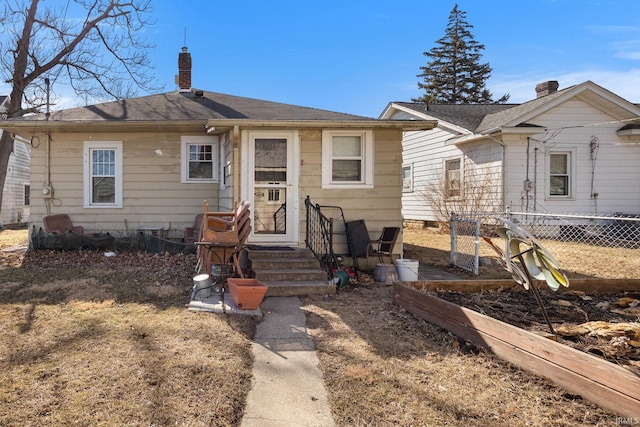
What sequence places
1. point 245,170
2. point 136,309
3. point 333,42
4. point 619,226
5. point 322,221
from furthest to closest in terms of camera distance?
1. point 333,42
2. point 619,226
3. point 245,170
4. point 322,221
5. point 136,309

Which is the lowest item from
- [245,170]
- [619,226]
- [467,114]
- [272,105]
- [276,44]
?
[619,226]

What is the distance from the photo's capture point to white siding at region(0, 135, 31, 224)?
17281mm

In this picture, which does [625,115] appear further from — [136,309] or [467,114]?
[136,309]

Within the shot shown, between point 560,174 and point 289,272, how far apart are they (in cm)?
1030

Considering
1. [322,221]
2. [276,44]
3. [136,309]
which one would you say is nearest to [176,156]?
[322,221]

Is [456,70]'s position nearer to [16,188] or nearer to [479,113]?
[479,113]

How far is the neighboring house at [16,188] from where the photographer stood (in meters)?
17.2

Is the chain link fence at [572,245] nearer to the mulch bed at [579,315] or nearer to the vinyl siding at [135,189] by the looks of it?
the mulch bed at [579,315]

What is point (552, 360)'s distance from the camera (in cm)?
279

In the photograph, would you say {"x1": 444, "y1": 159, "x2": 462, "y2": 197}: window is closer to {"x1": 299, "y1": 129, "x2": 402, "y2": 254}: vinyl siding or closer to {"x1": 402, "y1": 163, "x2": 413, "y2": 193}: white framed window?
{"x1": 402, "y1": 163, "x2": 413, "y2": 193}: white framed window

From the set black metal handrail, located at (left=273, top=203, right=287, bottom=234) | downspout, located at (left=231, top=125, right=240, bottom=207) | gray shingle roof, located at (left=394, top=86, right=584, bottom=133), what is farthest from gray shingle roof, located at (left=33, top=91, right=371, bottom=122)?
gray shingle roof, located at (left=394, top=86, right=584, bottom=133)

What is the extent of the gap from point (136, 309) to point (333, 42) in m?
16.1

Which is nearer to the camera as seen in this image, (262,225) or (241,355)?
(241,355)

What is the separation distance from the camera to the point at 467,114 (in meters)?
15.0
